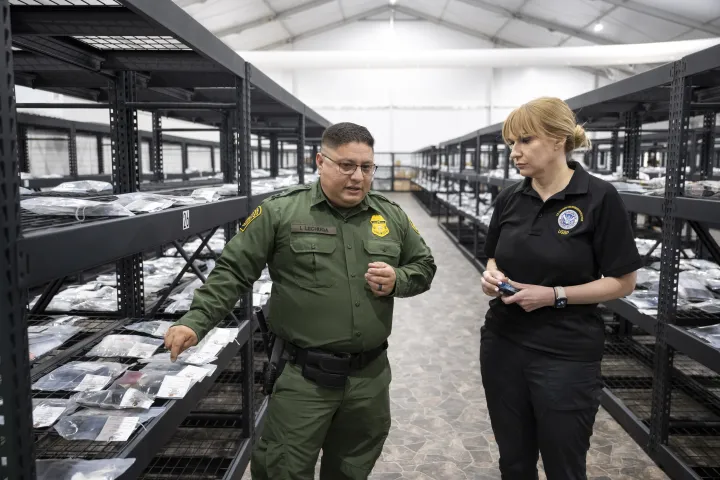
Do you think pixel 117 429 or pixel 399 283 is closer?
pixel 117 429

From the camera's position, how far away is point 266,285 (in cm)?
392

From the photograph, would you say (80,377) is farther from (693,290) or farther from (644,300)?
(693,290)

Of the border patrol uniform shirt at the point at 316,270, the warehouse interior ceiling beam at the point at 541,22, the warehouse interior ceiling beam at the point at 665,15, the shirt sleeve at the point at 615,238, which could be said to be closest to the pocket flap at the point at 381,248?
the border patrol uniform shirt at the point at 316,270

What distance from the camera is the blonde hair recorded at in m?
1.95

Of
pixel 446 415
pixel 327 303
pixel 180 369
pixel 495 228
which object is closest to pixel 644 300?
pixel 446 415

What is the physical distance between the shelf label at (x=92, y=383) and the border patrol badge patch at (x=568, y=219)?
1.85m

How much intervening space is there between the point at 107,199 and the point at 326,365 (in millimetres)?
1217

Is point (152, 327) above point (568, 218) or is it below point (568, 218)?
below

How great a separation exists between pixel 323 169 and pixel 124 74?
1.71 meters

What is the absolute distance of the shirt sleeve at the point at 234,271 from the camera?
194cm

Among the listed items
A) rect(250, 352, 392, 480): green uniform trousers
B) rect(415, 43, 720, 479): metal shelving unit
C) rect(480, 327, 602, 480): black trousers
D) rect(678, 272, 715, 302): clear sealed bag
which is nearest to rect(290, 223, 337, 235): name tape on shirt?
rect(250, 352, 392, 480): green uniform trousers

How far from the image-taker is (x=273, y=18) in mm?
18203

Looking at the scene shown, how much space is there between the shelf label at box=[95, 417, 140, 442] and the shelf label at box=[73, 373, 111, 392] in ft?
0.96

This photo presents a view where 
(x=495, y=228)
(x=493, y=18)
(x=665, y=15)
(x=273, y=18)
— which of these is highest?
(x=493, y=18)
